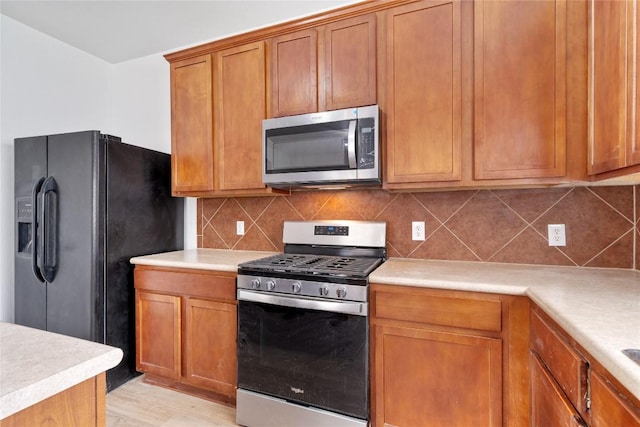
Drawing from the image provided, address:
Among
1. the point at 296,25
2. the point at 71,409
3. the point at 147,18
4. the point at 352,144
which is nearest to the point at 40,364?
the point at 71,409

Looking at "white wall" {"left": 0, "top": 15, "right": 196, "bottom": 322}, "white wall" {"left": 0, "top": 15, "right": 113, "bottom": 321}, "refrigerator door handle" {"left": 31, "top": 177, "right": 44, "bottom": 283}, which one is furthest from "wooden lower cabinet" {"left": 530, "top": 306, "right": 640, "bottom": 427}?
"white wall" {"left": 0, "top": 15, "right": 113, "bottom": 321}

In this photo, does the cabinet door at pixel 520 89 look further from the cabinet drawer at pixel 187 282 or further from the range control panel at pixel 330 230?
the cabinet drawer at pixel 187 282

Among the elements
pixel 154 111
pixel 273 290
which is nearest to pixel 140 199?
pixel 154 111

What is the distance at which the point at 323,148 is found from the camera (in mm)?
1984

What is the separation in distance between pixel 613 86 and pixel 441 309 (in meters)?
1.16

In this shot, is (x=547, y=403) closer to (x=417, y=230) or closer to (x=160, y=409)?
(x=417, y=230)

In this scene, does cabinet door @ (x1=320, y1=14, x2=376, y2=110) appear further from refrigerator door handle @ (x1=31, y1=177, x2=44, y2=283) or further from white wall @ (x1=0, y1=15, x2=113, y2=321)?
white wall @ (x1=0, y1=15, x2=113, y2=321)

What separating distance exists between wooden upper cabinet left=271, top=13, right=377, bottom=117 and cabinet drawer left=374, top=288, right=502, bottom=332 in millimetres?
1129

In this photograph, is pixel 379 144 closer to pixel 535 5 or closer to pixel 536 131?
pixel 536 131

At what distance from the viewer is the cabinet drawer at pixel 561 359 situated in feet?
3.08

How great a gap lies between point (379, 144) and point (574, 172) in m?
0.97

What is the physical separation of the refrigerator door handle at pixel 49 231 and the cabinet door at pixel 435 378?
2.14 meters

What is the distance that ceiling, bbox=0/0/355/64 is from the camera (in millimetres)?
2336

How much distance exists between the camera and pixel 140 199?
7.94 feet
